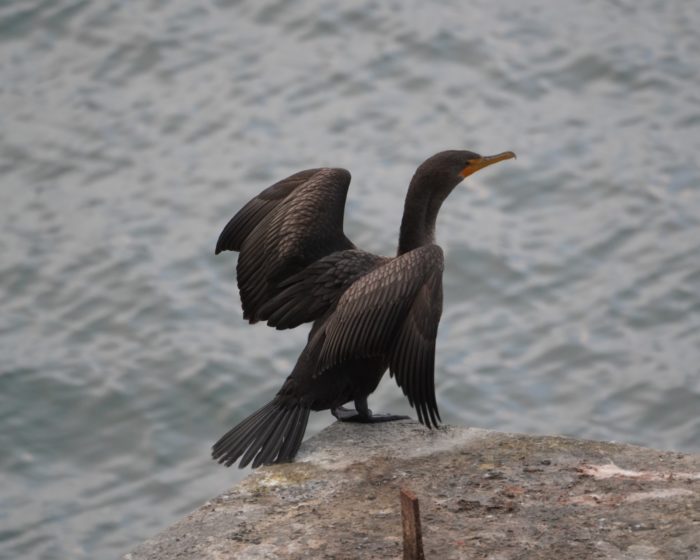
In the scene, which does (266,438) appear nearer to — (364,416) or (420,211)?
(364,416)

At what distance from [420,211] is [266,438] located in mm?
1105

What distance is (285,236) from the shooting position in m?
5.60

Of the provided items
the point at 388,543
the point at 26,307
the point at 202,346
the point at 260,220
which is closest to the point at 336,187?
the point at 260,220

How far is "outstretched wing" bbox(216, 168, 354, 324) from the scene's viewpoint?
5.55 metres

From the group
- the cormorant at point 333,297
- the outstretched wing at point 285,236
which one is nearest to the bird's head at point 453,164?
the cormorant at point 333,297

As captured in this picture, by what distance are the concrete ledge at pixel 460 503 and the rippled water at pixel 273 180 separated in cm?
297

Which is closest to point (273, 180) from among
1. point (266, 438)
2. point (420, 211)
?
point (420, 211)

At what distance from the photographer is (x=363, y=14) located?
12.1m

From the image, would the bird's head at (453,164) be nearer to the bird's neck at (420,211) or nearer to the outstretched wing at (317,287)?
the bird's neck at (420,211)

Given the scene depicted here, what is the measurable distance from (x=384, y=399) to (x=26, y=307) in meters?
2.49

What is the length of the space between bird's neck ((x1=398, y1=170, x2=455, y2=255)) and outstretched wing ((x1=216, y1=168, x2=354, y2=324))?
0.94 feet

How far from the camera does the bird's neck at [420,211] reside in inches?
216

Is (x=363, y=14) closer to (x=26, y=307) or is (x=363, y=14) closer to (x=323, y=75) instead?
(x=323, y=75)

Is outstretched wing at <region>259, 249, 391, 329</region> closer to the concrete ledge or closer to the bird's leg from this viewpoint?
the bird's leg
